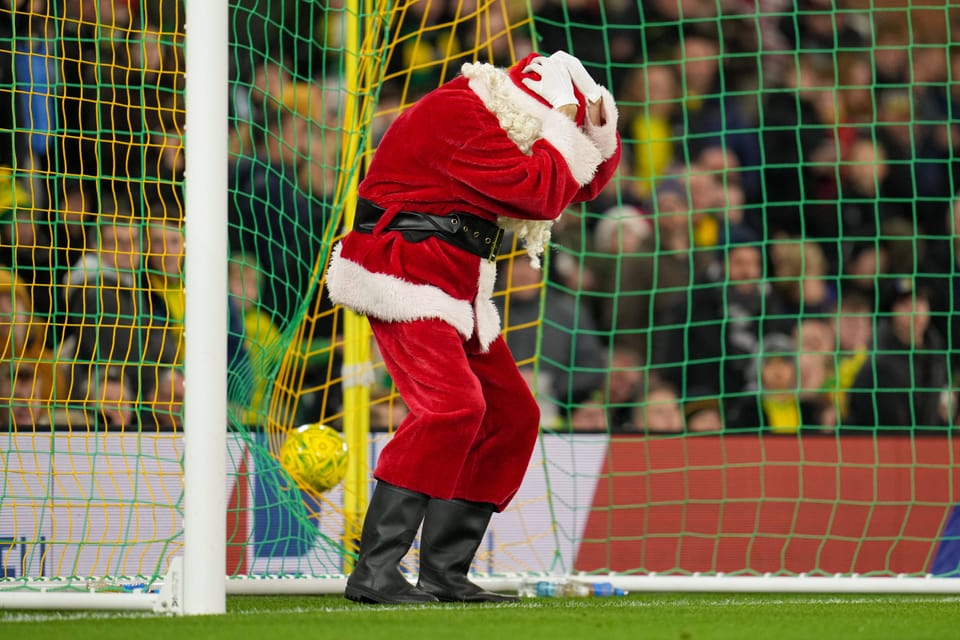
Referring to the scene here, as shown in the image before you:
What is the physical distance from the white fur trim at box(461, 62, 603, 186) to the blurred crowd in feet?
4.74

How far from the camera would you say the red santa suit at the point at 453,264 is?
2895mm

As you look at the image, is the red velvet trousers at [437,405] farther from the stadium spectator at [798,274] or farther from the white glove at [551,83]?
the stadium spectator at [798,274]

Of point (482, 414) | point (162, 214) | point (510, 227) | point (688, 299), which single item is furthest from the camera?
point (688, 299)

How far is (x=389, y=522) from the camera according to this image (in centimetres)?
290

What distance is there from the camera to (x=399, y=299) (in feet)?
9.62

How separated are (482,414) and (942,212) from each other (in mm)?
3715

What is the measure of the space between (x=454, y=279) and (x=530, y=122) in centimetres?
39

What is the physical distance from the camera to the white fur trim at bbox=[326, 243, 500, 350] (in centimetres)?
293

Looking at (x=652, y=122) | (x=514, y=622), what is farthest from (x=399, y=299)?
(x=652, y=122)

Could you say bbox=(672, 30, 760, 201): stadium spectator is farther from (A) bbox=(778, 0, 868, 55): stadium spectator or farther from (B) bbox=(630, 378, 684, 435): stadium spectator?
(B) bbox=(630, 378, 684, 435): stadium spectator

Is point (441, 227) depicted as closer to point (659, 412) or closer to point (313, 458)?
point (313, 458)

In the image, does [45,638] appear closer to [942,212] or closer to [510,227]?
[510,227]

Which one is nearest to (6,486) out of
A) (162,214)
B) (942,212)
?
(162,214)

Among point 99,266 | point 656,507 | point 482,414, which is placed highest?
point 99,266
